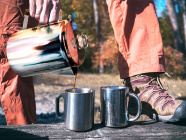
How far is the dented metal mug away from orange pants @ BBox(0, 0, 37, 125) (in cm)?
30

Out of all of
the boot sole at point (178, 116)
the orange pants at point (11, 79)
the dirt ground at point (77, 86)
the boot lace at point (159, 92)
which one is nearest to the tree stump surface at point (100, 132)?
the boot sole at point (178, 116)

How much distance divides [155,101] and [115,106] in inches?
14.9

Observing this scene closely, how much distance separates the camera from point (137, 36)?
159 cm

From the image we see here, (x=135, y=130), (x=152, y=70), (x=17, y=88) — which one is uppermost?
(x=152, y=70)

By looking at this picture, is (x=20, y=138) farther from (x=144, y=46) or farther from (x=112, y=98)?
(x=144, y=46)

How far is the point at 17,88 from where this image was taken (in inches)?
62.7

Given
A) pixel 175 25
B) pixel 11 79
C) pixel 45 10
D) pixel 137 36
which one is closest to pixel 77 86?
pixel 11 79

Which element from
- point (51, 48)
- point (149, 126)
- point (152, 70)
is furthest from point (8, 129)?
point (152, 70)

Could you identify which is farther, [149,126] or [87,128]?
[149,126]

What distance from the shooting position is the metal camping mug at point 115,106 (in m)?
1.26

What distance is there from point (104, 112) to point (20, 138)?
0.52m

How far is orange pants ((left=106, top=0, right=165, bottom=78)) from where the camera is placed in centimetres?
155

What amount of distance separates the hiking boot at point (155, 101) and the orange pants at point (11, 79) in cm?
85

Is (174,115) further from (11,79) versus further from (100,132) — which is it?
(11,79)
